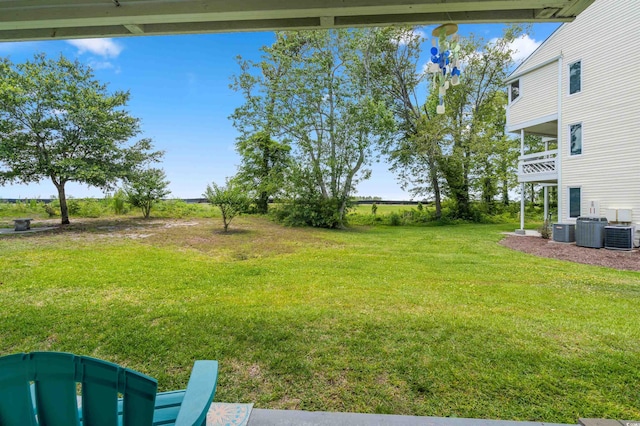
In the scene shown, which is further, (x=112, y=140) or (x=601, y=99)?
(x=112, y=140)

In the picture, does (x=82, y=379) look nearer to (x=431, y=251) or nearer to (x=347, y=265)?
(x=347, y=265)

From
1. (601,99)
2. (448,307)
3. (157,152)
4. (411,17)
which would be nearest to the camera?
(411,17)

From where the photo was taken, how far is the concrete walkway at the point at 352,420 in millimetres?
1812

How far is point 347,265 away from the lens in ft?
20.9

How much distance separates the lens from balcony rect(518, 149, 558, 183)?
446 inches

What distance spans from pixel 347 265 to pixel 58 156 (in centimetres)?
1168

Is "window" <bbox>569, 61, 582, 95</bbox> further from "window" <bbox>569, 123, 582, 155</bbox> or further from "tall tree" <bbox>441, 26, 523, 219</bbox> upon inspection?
"tall tree" <bbox>441, 26, 523, 219</bbox>

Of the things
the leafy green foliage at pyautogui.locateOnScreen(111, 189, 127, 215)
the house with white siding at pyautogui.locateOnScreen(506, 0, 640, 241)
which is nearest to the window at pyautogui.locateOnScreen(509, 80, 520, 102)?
the house with white siding at pyautogui.locateOnScreen(506, 0, 640, 241)

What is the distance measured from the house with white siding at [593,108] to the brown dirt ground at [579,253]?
1.73 meters

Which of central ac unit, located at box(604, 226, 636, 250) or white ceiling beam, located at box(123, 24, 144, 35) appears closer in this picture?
white ceiling beam, located at box(123, 24, 144, 35)

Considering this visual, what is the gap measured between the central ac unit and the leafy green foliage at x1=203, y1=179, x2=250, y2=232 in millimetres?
11242

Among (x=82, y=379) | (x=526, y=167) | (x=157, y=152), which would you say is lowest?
(x=82, y=379)

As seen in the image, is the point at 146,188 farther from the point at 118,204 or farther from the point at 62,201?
the point at 118,204

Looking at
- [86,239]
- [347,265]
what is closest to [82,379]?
[347,265]
